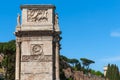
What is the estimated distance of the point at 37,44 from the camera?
86.5 feet

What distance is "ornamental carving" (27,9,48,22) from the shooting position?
87.5 ft

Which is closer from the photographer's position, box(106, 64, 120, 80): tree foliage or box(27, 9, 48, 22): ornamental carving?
box(27, 9, 48, 22): ornamental carving

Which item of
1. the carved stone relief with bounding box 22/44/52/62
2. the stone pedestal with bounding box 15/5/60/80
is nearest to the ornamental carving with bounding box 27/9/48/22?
the stone pedestal with bounding box 15/5/60/80

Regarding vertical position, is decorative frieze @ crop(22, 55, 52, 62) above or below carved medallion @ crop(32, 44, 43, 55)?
below

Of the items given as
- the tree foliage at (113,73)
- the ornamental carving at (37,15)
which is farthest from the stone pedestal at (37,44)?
the tree foliage at (113,73)

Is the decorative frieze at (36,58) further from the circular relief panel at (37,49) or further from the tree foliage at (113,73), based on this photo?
the tree foliage at (113,73)

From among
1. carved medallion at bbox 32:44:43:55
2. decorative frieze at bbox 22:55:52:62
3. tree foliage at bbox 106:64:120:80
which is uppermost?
tree foliage at bbox 106:64:120:80

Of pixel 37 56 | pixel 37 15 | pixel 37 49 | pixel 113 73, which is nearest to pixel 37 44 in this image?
pixel 37 49

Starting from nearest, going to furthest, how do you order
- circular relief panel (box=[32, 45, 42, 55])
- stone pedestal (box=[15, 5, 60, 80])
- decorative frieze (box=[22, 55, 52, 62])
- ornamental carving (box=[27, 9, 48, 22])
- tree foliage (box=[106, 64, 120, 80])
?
stone pedestal (box=[15, 5, 60, 80]) → decorative frieze (box=[22, 55, 52, 62]) → circular relief panel (box=[32, 45, 42, 55]) → ornamental carving (box=[27, 9, 48, 22]) → tree foliage (box=[106, 64, 120, 80])

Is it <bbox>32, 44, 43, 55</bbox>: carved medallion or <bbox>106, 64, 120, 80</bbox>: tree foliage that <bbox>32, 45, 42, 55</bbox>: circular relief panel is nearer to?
<bbox>32, 44, 43, 55</bbox>: carved medallion

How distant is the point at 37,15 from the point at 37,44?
170cm

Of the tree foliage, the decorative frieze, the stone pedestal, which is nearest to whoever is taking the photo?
the stone pedestal

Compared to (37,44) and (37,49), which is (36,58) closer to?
(37,49)

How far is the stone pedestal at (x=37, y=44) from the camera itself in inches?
1023
